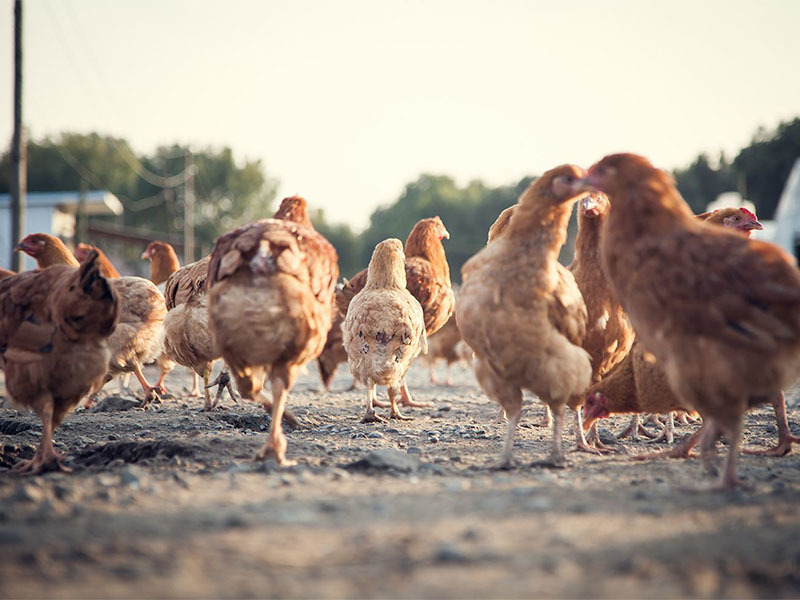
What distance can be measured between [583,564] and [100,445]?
4113 millimetres

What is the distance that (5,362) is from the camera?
4.91 meters

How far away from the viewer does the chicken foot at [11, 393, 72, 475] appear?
4617 mm

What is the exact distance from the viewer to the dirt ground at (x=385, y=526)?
251 centimetres

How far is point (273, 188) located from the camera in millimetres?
62031

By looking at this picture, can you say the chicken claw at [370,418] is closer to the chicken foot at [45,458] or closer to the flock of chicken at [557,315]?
the flock of chicken at [557,315]

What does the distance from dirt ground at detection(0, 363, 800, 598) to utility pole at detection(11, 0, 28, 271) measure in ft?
35.4

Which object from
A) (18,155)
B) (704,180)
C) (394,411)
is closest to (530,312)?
(394,411)

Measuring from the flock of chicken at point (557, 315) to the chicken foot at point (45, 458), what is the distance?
0.01 m

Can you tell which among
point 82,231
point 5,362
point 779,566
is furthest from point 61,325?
point 82,231

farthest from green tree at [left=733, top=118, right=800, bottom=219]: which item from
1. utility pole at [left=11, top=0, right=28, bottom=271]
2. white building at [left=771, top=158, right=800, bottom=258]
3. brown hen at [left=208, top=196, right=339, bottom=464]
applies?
brown hen at [left=208, top=196, right=339, bottom=464]

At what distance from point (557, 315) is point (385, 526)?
213cm

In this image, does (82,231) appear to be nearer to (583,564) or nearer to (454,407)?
(454,407)

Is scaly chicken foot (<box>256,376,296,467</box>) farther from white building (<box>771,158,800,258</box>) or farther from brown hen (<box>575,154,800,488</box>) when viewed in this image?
white building (<box>771,158,800,258</box>)

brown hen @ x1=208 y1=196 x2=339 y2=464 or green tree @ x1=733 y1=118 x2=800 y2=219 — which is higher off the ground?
green tree @ x1=733 y1=118 x2=800 y2=219
